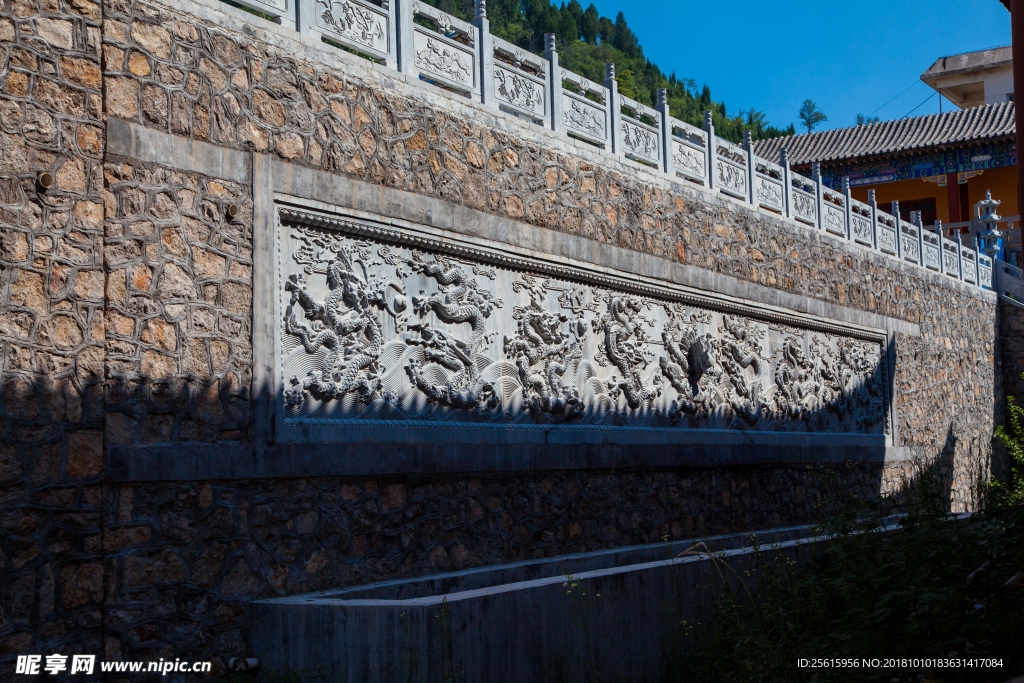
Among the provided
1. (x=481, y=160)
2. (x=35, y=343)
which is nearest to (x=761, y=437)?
(x=481, y=160)

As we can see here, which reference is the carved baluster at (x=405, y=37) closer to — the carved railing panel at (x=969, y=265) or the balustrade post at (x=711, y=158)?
the balustrade post at (x=711, y=158)

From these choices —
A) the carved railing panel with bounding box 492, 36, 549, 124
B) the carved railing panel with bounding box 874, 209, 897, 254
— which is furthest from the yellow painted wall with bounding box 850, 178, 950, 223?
the carved railing panel with bounding box 492, 36, 549, 124

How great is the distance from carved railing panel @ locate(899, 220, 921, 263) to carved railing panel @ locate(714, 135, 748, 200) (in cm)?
451

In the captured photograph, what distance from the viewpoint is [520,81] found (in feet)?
26.7

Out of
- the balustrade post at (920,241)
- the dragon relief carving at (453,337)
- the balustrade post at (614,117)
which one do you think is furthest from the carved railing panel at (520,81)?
the balustrade post at (920,241)

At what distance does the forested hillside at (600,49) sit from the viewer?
3628cm

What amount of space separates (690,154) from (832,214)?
Result: 132 inches

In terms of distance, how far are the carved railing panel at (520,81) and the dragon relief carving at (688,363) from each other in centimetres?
235

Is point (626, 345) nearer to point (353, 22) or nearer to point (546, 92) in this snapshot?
point (546, 92)

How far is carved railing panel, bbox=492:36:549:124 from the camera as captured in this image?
7965 mm

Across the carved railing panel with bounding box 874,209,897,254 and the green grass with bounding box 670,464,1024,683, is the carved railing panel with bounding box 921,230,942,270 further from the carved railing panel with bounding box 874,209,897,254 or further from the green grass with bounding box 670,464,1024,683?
the green grass with bounding box 670,464,1024,683

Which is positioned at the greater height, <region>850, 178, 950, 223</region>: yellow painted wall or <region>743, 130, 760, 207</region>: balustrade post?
<region>850, 178, 950, 223</region>: yellow painted wall

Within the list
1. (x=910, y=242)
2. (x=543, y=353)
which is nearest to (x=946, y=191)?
(x=910, y=242)

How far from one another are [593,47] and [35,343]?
42.6 meters
